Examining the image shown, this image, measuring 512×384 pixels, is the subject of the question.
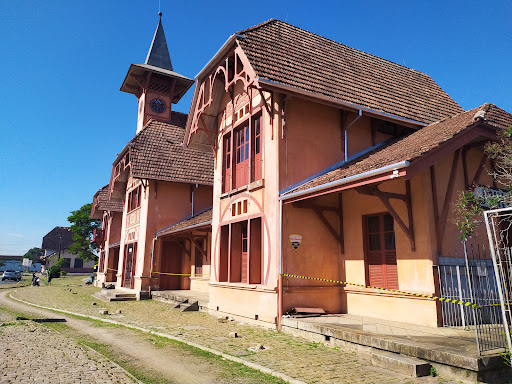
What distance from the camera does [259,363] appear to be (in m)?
5.99

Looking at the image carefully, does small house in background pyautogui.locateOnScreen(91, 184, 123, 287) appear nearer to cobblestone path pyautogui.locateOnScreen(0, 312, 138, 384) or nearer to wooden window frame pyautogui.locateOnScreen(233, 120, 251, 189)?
wooden window frame pyautogui.locateOnScreen(233, 120, 251, 189)

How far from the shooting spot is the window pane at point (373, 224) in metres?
9.24

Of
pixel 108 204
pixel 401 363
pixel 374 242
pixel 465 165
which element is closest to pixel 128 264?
pixel 108 204

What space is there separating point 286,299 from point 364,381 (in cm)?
408

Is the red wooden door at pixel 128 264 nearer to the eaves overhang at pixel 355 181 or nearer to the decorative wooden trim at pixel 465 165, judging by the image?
the eaves overhang at pixel 355 181

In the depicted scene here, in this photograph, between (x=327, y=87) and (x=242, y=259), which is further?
(x=242, y=259)

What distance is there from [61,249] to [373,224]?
74.0 meters

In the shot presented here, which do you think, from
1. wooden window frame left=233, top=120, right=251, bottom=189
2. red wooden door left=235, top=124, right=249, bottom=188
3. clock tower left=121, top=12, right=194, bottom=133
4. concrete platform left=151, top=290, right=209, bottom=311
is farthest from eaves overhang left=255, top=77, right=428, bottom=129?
clock tower left=121, top=12, right=194, bottom=133

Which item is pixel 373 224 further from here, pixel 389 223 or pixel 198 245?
pixel 198 245

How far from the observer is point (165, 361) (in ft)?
20.5

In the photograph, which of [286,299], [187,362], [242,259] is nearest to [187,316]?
[242,259]

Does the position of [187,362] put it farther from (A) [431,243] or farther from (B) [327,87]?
(B) [327,87]

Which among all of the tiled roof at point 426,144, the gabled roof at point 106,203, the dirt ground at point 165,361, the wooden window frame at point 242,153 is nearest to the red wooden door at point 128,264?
the gabled roof at point 106,203

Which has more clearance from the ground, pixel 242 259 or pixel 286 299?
pixel 242 259
